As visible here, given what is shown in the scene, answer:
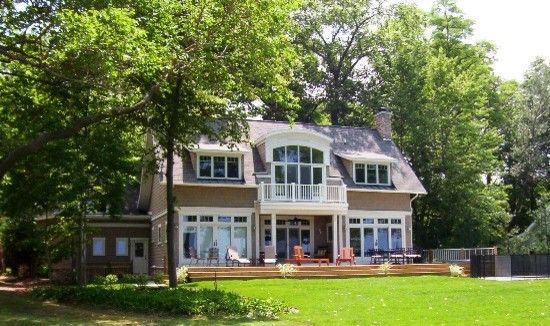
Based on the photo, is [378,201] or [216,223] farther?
[378,201]

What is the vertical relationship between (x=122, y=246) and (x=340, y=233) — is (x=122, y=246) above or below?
below

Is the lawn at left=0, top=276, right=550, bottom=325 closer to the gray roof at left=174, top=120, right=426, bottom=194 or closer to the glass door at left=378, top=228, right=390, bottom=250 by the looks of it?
the gray roof at left=174, top=120, right=426, bottom=194

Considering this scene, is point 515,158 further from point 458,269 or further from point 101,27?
point 101,27

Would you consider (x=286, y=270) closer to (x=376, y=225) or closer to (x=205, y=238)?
(x=205, y=238)

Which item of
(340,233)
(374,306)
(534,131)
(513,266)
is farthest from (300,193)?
(534,131)

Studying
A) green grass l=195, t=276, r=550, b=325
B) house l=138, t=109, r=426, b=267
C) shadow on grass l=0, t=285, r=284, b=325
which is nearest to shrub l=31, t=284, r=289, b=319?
shadow on grass l=0, t=285, r=284, b=325

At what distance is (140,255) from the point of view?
36.0 meters

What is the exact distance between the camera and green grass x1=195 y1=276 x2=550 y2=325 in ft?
46.0

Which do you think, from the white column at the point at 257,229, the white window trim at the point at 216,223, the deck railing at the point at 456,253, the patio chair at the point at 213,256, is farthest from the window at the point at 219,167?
the deck railing at the point at 456,253

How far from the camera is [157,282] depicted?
25250mm

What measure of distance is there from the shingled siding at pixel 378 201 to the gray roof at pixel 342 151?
0.41 meters

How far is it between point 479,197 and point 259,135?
12.9m

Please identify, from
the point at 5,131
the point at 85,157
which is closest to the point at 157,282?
the point at 85,157

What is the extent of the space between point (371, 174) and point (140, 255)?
12729 millimetres
